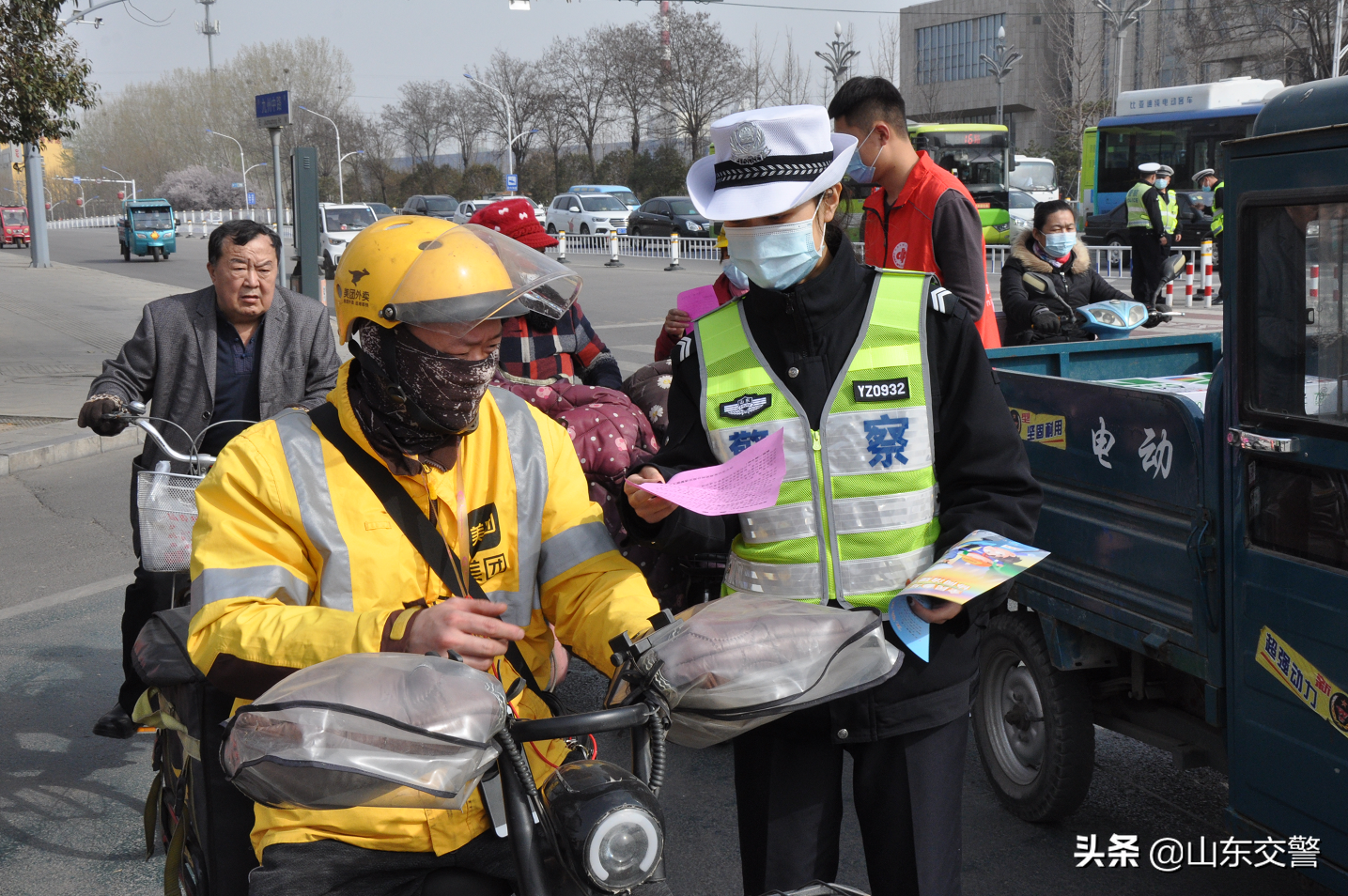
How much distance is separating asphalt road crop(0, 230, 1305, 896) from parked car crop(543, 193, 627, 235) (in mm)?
32722

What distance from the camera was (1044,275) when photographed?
7.12 metres

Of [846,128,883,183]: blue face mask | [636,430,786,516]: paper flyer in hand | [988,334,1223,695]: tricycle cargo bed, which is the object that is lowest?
[988,334,1223,695]: tricycle cargo bed

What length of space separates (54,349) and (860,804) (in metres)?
17.3

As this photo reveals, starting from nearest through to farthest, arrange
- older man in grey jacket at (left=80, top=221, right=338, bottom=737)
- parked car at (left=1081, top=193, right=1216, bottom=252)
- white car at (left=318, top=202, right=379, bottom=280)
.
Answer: older man in grey jacket at (left=80, top=221, right=338, bottom=737), parked car at (left=1081, top=193, right=1216, bottom=252), white car at (left=318, top=202, right=379, bottom=280)

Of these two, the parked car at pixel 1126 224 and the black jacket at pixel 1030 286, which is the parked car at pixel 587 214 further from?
the black jacket at pixel 1030 286

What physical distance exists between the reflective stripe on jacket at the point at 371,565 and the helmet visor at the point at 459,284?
22 centimetres

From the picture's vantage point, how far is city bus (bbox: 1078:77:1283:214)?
26875mm

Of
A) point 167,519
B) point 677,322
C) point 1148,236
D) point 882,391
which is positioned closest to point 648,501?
point 882,391

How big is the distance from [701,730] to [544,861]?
0.27 metres

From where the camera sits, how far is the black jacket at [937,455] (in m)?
2.22

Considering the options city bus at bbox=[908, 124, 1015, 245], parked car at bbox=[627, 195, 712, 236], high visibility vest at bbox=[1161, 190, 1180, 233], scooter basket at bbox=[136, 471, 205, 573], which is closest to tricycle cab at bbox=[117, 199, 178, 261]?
parked car at bbox=[627, 195, 712, 236]

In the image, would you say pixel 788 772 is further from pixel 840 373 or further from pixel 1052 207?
pixel 1052 207

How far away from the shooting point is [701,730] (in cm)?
162

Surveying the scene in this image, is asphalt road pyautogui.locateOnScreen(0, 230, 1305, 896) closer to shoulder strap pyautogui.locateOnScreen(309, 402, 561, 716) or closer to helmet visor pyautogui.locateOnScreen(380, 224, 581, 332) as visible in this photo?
shoulder strap pyautogui.locateOnScreen(309, 402, 561, 716)
